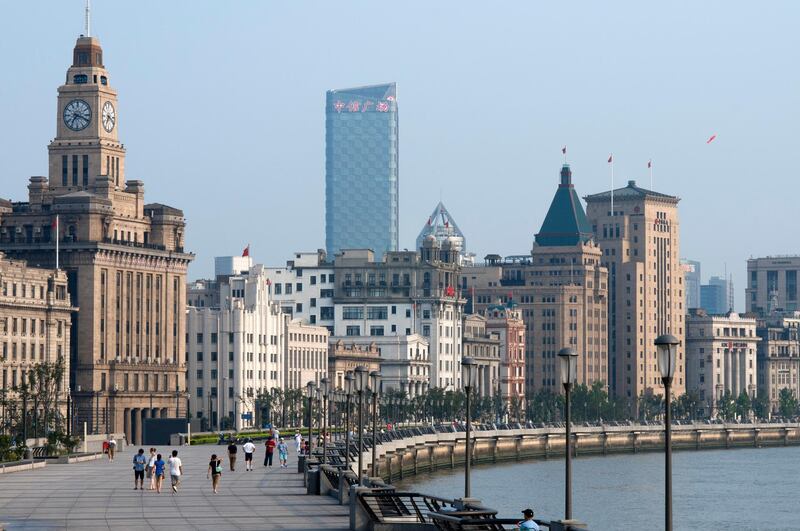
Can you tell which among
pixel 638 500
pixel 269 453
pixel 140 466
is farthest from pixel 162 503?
pixel 638 500

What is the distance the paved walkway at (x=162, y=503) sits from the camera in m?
75.8

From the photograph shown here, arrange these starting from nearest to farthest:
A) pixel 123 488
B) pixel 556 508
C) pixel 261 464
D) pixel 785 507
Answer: pixel 123 488
pixel 261 464
pixel 556 508
pixel 785 507

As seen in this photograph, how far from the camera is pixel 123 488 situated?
101750 millimetres

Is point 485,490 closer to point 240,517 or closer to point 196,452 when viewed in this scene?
point 196,452

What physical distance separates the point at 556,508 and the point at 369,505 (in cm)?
8028

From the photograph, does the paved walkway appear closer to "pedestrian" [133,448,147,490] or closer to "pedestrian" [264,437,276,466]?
"pedestrian" [133,448,147,490]

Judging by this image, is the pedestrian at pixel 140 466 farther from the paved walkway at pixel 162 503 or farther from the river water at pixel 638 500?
the river water at pixel 638 500

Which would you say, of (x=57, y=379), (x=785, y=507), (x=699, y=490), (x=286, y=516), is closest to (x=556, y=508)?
(x=785, y=507)

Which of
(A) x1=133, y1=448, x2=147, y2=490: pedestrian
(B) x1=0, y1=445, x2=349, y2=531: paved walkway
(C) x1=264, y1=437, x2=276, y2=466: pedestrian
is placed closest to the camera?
(B) x1=0, y1=445, x2=349, y2=531: paved walkway

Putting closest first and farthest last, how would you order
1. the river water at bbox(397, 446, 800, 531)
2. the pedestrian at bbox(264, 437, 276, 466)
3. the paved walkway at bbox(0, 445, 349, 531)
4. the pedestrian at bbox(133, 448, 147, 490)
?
the paved walkway at bbox(0, 445, 349, 531) < the pedestrian at bbox(133, 448, 147, 490) < the pedestrian at bbox(264, 437, 276, 466) < the river water at bbox(397, 446, 800, 531)

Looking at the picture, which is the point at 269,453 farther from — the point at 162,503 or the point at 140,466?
the point at 162,503

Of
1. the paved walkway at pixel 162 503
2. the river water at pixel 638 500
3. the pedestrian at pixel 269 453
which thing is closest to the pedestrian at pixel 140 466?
the paved walkway at pixel 162 503

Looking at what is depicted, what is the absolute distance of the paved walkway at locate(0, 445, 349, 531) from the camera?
75.8 m

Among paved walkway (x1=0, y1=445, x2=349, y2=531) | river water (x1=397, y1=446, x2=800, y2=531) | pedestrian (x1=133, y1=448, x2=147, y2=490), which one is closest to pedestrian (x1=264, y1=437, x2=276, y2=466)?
paved walkway (x1=0, y1=445, x2=349, y2=531)
